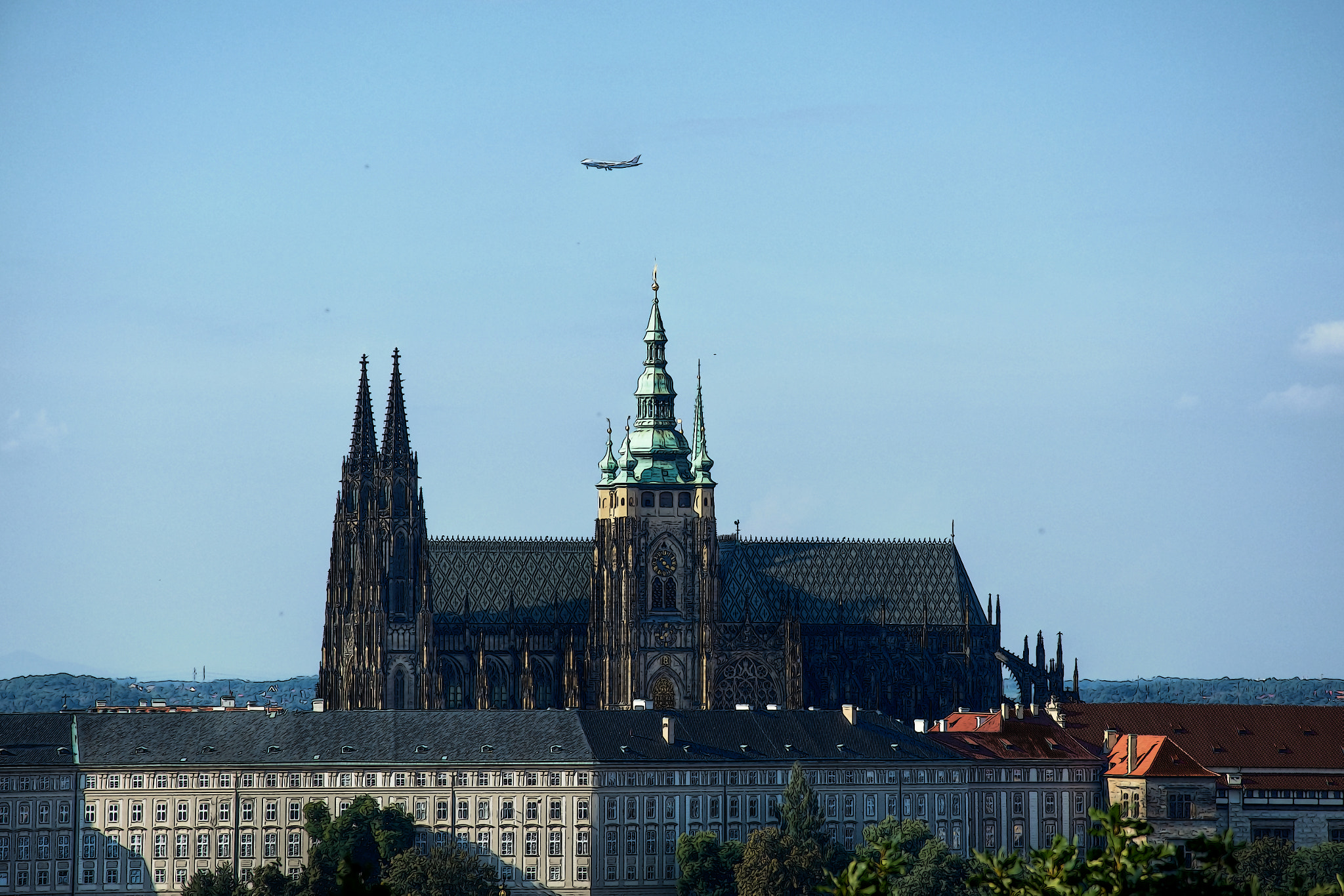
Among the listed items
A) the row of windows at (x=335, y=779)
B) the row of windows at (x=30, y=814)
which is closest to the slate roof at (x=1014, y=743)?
the row of windows at (x=335, y=779)

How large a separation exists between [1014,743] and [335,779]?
44.0 meters

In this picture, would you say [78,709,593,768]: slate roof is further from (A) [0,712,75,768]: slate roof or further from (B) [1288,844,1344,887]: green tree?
(B) [1288,844,1344,887]: green tree

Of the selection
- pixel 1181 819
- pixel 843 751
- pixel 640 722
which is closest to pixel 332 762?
pixel 640 722

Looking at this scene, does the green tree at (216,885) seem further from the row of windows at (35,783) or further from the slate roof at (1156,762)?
the slate roof at (1156,762)

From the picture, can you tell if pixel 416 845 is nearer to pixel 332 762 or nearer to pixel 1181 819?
pixel 332 762

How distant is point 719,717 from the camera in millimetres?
191125

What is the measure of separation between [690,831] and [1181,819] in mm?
31130

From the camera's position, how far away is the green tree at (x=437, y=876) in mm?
161250

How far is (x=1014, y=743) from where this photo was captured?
7766 inches

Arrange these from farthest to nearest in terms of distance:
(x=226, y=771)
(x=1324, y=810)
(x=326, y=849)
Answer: (x=1324, y=810) < (x=226, y=771) < (x=326, y=849)

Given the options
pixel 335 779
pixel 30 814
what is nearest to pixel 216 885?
pixel 335 779

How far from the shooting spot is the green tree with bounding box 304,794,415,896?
168 m

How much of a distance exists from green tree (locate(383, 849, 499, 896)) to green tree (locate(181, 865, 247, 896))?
8.20 m

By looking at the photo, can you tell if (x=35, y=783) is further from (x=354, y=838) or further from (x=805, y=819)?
(x=805, y=819)
